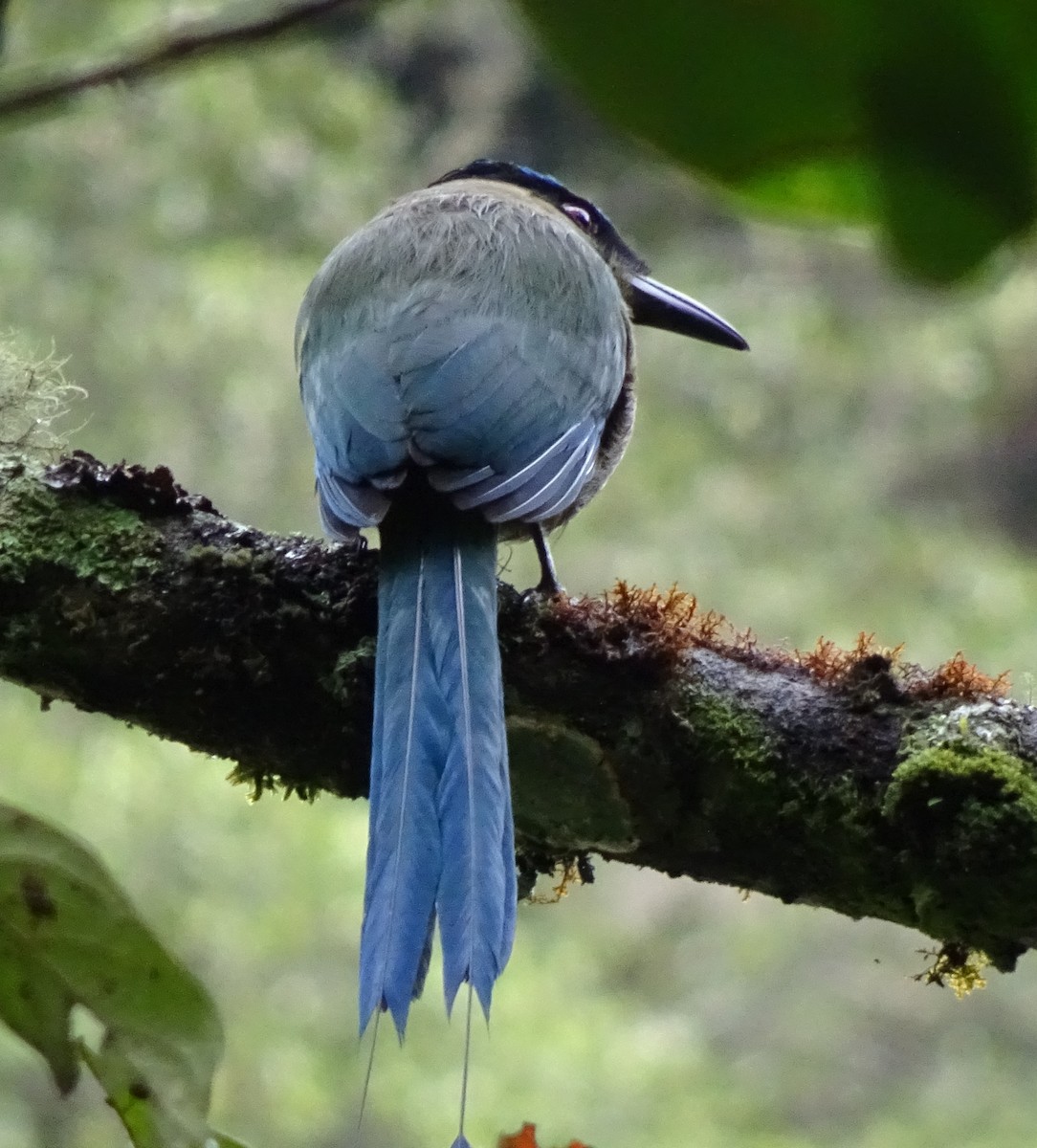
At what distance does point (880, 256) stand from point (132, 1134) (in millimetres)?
920

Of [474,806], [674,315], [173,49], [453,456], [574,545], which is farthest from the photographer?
[574,545]

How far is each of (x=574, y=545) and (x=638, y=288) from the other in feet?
10.0

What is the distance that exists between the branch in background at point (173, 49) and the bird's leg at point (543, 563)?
110 cm

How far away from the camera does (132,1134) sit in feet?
3.88

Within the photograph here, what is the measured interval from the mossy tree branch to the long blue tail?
0.06 metres

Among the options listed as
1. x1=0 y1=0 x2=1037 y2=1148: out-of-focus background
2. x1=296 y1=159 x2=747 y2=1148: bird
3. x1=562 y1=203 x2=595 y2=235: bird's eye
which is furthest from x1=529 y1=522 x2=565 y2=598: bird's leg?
x1=0 y1=0 x2=1037 y2=1148: out-of-focus background

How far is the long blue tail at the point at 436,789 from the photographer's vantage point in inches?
48.7

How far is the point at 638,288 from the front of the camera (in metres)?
2.45

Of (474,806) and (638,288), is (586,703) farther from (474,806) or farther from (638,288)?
(638,288)

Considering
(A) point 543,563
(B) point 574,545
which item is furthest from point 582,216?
(B) point 574,545

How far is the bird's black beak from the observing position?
2.42 metres

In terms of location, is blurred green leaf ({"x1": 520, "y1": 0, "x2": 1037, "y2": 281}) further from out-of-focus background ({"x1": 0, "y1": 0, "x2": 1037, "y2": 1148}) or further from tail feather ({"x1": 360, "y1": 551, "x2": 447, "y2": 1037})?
out-of-focus background ({"x1": 0, "y1": 0, "x2": 1037, "y2": 1148})

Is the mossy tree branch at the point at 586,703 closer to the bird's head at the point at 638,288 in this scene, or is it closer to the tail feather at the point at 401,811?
the tail feather at the point at 401,811

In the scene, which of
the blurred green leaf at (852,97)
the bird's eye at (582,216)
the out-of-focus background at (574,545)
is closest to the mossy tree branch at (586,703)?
Answer: the blurred green leaf at (852,97)
